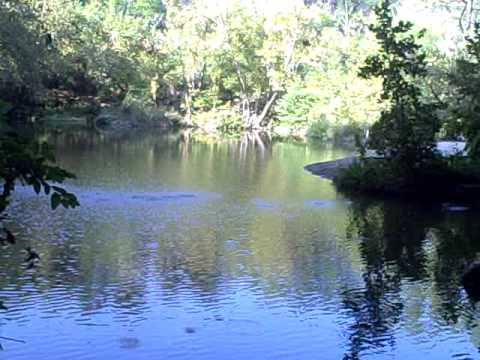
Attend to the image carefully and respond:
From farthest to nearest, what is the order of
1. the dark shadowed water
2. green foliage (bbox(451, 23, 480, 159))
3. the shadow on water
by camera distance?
1. green foliage (bbox(451, 23, 480, 159))
2. the shadow on water
3. the dark shadowed water

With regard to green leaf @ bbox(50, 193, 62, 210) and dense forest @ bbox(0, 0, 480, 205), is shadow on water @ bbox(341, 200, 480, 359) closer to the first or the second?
green leaf @ bbox(50, 193, 62, 210)

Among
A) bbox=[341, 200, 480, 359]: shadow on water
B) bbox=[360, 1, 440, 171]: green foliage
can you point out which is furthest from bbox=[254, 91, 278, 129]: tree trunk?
bbox=[341, 200, 480, 359]: shadow on water

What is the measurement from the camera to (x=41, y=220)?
44.8 feet

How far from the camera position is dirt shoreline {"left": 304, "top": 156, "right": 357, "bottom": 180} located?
22.3 meters

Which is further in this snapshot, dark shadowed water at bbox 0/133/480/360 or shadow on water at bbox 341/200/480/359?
shadow on water at bbox 341/200/480/359

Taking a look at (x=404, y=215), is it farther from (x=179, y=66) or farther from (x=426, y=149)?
(x=179, y=66)

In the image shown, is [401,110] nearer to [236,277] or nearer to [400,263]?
[400,263]

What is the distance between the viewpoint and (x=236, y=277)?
397 inches

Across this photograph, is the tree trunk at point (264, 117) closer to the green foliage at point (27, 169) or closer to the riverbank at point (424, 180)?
the riverbank at point (424, 180)

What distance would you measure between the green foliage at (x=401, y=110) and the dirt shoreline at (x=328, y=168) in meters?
3.27

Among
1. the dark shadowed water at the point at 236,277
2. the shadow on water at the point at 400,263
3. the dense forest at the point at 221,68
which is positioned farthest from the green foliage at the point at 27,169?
the dense forest at the point at 221,68

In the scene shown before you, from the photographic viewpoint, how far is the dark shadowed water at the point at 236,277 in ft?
24.8

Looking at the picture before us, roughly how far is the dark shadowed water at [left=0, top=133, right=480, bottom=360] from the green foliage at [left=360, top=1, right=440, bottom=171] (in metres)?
1.62

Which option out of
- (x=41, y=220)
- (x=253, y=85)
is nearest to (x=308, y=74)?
(x=253, y=85)
